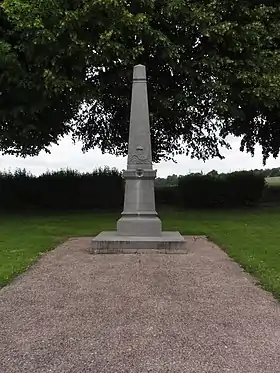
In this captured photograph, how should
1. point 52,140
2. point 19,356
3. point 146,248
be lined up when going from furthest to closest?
1. point 52,140
2. point 146,248
3. point 19,356

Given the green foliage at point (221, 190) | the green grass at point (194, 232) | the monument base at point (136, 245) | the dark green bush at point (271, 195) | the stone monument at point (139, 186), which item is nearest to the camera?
the green grass at point (194, 232)

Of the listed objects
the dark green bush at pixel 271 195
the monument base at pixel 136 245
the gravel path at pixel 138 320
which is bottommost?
the gravel path at pixel 138 320

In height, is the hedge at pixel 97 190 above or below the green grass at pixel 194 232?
above

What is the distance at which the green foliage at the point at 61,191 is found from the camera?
76.4ft

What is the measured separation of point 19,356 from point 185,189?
65.2 ft

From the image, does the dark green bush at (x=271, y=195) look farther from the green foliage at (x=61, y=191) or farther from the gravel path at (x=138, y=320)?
the gravel path at (x=138, y=320)

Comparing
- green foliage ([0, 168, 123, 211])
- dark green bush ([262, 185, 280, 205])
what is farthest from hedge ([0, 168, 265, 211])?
dark green bush ([262, 185, 280, 205])

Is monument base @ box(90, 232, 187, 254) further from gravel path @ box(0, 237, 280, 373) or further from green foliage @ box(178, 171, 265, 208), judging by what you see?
green foliage @ box(178, 171, 265, 208)

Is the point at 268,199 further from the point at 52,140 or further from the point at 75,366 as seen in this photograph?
the point at 75,366

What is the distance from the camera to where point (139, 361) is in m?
3.84

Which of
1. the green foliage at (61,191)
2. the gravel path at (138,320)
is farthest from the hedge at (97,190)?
the gravel path at (138,320)

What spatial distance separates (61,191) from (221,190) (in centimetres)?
756

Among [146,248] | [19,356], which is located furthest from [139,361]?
[146,248]

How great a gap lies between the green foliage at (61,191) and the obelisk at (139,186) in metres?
12.3
